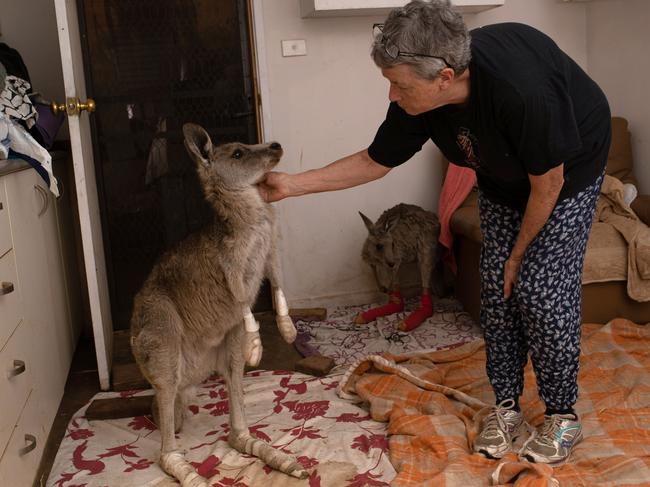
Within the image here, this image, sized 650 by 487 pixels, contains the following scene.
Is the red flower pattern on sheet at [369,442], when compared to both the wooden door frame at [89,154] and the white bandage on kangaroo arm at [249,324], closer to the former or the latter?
the white bandage on kangaroo arm at [249,324]

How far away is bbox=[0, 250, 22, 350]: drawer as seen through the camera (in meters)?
2.44

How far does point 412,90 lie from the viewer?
2.14m

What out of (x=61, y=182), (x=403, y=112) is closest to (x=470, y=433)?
(x=403, y=112)

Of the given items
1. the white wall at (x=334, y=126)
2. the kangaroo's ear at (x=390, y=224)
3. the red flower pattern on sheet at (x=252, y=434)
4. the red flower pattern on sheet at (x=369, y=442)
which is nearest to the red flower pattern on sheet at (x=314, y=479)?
the red flower pattern on sheet at (x=252, y=434)

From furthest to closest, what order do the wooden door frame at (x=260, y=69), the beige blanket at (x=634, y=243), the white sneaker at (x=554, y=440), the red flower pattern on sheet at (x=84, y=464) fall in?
the wooden door frame at (x=260, y=69), the beige blanket at (x=634, y=243), the red flower pattern on sheet at (x=84, y=464), the white sneaker at (x=554, y=440)

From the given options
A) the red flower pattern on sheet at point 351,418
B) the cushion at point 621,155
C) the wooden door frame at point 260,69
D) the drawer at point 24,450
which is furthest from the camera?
the cushion at point 621,155

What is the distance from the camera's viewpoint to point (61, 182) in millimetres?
4102

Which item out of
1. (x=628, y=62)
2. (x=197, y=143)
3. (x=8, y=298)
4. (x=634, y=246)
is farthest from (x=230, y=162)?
(x=628, y=62)

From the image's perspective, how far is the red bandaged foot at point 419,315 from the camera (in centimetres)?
425

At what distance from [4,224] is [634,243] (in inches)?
118

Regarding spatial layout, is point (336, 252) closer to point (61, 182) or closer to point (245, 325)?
point (61, 182)

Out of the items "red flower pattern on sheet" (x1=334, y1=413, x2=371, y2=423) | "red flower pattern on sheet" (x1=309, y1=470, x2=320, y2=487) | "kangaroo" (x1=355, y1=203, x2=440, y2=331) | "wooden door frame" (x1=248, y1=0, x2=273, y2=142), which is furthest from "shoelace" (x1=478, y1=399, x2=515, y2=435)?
"wooden door frame" (x1=248, y1=0, x2=273, y2=142)

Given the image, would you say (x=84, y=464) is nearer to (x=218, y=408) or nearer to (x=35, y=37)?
(x=218, y=408)

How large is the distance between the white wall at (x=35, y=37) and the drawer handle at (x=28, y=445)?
96.7 inches
